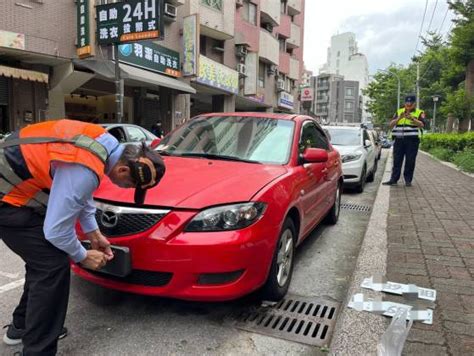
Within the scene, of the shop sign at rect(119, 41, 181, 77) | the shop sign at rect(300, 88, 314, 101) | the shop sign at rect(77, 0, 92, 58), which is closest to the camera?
the shop sign at rect(77, 0, 92, 58)

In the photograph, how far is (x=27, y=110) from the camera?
490 inches

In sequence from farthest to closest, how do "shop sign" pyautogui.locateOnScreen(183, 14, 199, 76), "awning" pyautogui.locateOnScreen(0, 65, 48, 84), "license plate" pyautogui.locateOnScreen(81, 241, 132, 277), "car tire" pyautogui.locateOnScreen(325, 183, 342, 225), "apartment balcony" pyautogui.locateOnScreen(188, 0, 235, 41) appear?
"apartment balcony" pyautogui.locateOnScreen(188, 0, 235, 41)
"shop sign" pyautogui.locateOnScreen(183, 14, 199, 76)
"awning" pyautogui.locateOnScreen(0, 65, 48, 84)
"car tire" pyautogui.locateOnScreen(325, 183, 342, 225)
"license plate" pyautogui.locateOnScreen(81, 241, 132, 277)

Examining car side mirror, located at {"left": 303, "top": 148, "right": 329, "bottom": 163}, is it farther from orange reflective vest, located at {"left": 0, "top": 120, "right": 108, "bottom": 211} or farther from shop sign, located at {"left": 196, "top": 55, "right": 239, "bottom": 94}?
shop sign, located at {"left": 196, "top": 55, "right": 239, "bottom": 94}

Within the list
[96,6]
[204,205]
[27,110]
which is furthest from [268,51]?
[204,205]

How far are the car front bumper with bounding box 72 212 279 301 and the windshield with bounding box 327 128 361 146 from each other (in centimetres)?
711

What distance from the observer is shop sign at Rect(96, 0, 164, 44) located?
1240 centimetres

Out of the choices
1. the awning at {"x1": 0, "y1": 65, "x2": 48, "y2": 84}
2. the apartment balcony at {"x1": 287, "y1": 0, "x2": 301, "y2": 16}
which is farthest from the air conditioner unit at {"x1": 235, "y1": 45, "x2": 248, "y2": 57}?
the awning at {"x1": 0, "y1": 65, "x2": 48, "y2": 84}

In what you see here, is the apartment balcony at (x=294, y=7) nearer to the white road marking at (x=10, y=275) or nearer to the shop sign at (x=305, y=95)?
the shop sign at (x=305, y=95)

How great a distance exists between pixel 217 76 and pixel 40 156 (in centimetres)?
1976

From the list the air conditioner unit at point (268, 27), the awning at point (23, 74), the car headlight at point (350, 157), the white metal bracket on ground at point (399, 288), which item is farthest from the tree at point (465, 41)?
the white metal bracket on ground at point (399, 288)

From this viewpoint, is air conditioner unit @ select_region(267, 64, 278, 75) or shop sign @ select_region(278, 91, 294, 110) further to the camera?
shop sign @ select_region(278, 91, 294, 110)

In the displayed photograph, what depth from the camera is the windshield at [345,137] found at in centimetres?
961

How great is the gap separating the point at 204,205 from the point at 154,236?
1.23 feet

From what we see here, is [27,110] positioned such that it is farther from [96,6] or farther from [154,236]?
[154,236]
